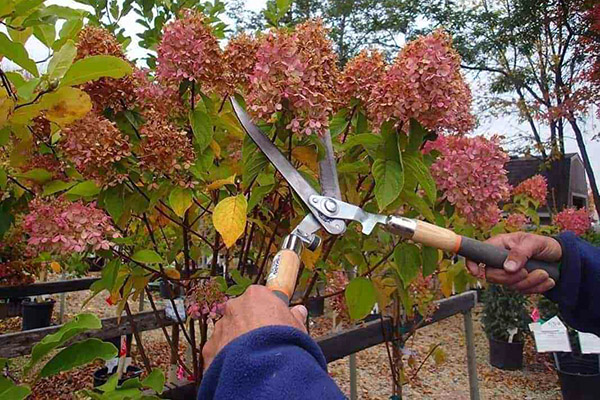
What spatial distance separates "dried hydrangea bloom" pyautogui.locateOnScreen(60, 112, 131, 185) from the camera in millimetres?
814

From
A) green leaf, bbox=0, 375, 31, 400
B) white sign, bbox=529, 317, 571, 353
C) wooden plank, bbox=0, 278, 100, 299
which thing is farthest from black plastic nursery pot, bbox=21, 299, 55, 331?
green leaf, bbox=0, 375, 31, 400

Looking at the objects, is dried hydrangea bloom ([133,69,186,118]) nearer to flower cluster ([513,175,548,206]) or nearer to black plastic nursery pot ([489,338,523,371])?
flower cluster ([513,175,548,206])

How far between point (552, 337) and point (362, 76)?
9.29 feet

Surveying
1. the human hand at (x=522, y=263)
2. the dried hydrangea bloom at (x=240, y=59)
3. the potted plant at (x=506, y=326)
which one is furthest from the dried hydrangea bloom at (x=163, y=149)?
the potted plant at (x=506, y=326)

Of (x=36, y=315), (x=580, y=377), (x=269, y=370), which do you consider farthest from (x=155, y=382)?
(x=36, y=315)

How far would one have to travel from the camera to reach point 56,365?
75cm

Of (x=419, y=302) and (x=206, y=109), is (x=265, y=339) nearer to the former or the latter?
(x=206, y=109)

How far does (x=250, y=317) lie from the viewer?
644 millimetres

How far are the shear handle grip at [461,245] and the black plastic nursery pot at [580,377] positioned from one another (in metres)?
3.35

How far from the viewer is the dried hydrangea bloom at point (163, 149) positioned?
33.5 inches

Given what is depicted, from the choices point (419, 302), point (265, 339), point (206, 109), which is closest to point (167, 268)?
point (206, 109)

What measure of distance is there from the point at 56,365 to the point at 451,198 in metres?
0.73

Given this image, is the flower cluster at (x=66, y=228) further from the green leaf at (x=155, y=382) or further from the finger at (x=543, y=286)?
the finger at (x=543, y=286)

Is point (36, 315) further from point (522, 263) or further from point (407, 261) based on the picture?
point (522, 263)
